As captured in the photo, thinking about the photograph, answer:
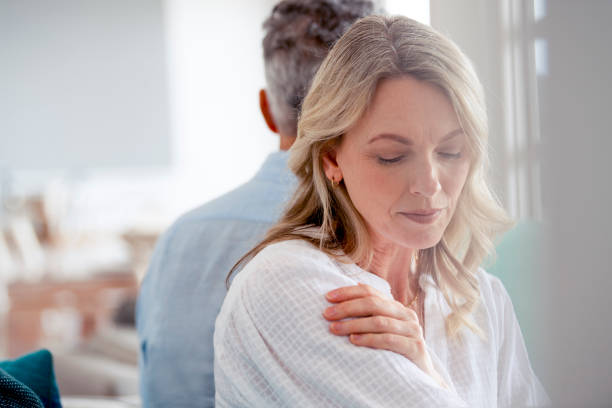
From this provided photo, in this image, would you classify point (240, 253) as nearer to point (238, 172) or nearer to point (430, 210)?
point (430, 210)

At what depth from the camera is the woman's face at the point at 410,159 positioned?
573 mm

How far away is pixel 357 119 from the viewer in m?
0.61

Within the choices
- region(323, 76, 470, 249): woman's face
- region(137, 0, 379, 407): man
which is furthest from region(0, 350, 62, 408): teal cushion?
region(323, 76, 470, 249): woman's face

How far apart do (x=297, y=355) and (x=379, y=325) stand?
0.08 meters

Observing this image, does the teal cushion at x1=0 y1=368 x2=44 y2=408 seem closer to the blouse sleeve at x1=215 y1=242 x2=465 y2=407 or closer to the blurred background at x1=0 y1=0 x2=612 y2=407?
the blouse sleeve at x1=215 y1=242 x2=465 y2=407

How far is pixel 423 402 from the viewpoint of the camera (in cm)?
60

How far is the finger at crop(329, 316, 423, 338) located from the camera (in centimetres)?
62

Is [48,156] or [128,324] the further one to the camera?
[48,156]

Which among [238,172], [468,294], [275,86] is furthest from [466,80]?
[238,172]

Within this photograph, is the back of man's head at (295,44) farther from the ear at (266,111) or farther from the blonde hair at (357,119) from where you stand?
the blonde hair at (357,119)

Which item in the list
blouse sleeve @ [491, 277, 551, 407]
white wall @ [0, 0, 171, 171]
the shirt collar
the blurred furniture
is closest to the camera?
blouse sleeve @ [491, 277, 551, 407]

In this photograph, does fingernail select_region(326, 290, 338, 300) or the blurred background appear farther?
fingernail select_region(326, 290, 338, 300)

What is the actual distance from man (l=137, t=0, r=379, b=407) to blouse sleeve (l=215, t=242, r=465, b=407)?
1.30ft

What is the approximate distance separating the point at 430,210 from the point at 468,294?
15cm
